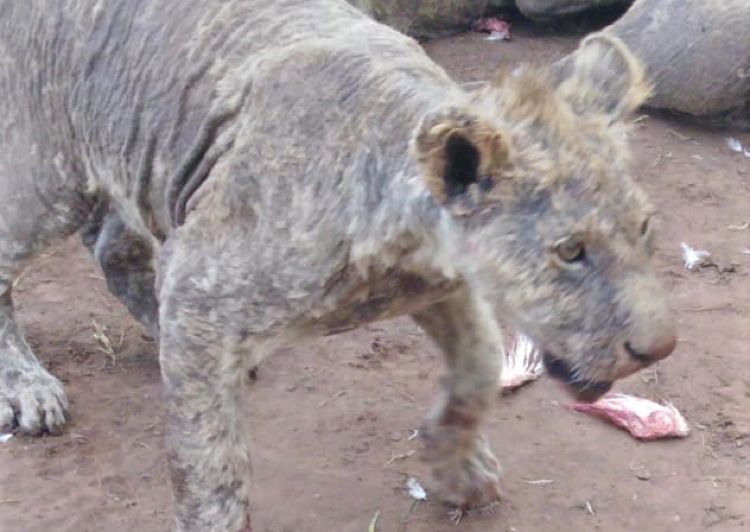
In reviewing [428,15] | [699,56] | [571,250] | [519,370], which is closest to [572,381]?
[571,250]

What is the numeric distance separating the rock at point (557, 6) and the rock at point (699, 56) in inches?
38.3

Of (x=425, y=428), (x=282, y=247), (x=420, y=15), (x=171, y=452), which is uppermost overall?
(x=282, y=247)

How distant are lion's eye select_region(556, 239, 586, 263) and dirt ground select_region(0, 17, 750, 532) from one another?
1.62 meters

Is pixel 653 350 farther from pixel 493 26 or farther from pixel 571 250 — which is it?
pixel 493 26

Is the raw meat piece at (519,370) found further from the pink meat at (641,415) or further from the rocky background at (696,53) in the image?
the rocky background at (696,53)

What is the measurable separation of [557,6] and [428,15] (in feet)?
2.77

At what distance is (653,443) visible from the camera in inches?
203

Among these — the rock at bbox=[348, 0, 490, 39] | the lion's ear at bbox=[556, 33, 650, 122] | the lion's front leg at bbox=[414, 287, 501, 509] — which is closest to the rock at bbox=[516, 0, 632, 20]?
the rock at bbox=[348, 0, 490, 39]

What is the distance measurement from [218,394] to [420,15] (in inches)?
220

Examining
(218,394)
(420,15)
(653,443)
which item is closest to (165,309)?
(218,394)

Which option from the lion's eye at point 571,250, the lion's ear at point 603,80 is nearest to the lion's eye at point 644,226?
the lion's eye at point 571,250

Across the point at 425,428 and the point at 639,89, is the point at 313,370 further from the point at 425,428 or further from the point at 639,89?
the point at 639,89

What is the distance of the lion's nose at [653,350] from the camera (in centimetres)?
339

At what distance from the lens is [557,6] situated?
365 inches
